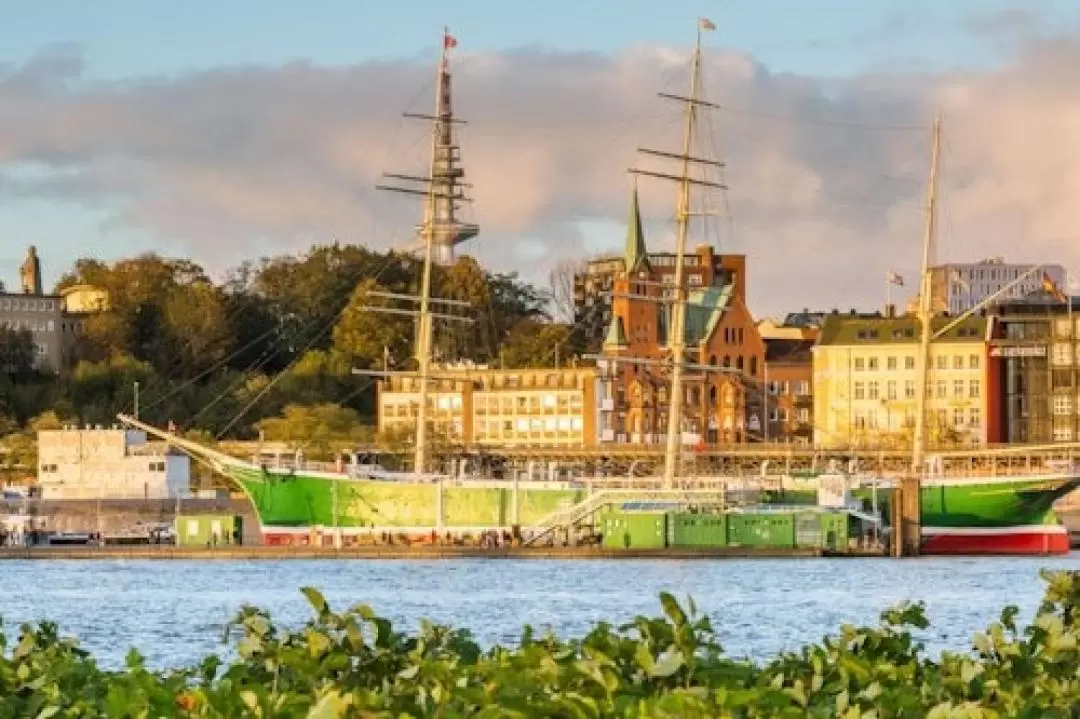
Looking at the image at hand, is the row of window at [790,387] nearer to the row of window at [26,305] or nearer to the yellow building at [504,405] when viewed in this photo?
the yellow building at [504,405]

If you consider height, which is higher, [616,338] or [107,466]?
[616,338]

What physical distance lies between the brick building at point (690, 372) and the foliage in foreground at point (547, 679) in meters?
151

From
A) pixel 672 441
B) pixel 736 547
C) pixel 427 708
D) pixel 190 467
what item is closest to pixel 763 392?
pixel 190 467

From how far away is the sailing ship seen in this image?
116 m

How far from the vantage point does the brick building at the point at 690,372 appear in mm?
180125

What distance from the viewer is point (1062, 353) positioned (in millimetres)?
173500

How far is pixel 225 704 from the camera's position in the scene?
1705 centimetres

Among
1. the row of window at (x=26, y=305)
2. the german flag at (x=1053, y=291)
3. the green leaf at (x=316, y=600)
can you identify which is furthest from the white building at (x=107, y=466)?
the green leaf at (x=316, y=600)

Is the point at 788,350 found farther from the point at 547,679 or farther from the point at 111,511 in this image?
the point at 547,679

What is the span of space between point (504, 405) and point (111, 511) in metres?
37.8

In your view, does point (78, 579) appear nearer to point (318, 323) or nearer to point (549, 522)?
point (549, 522)

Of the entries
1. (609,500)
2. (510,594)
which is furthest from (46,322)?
(510,594)

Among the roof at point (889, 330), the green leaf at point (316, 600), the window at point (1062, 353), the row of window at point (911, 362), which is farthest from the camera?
Result: the roof at point (889, 330)

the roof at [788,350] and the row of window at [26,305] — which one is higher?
the row of window at [26,305]
